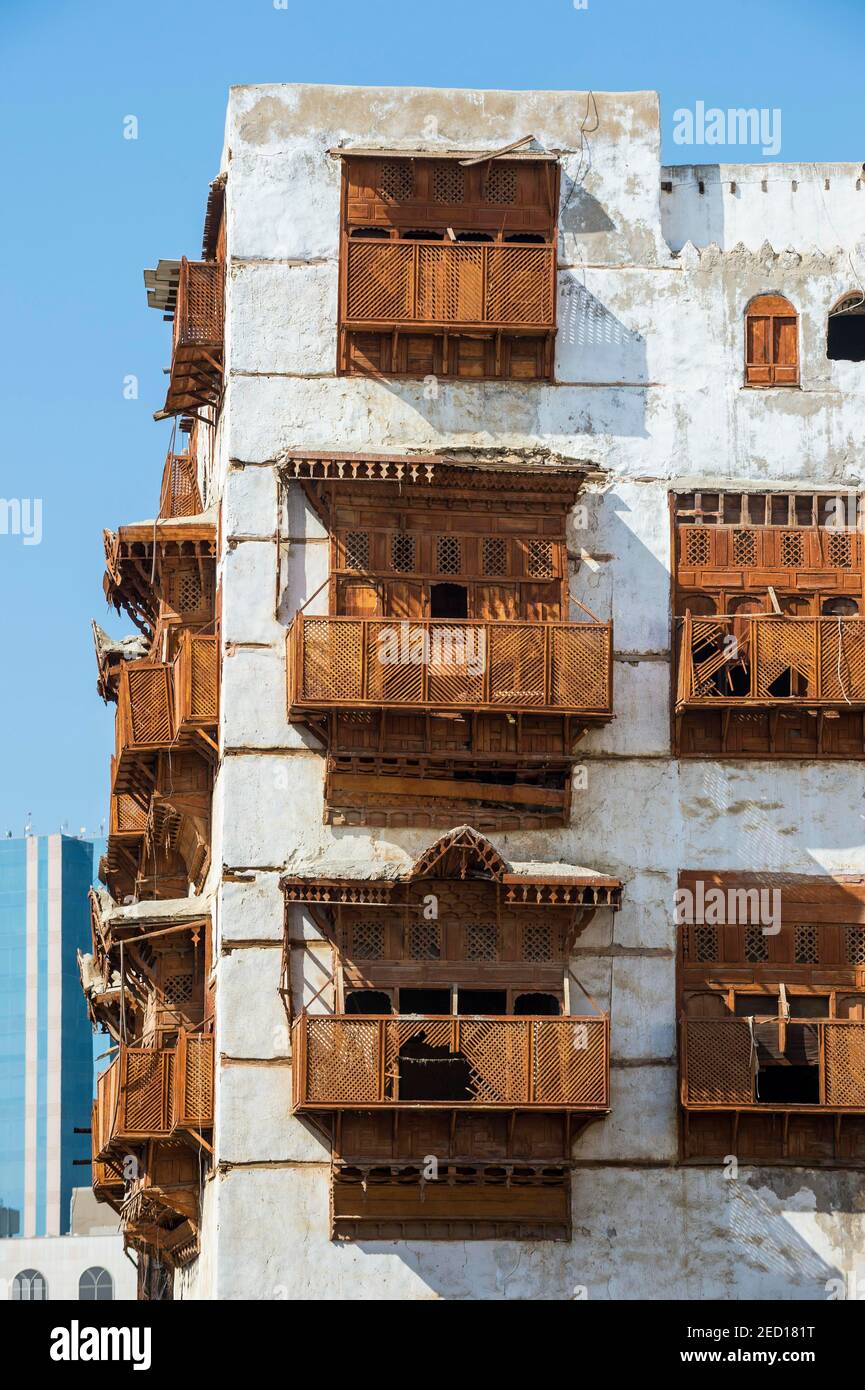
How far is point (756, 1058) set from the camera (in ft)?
120

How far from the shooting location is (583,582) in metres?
38.2

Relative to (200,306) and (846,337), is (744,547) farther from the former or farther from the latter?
(200,306)

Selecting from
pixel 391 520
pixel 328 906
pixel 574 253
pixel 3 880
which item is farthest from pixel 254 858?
pixel 3 880

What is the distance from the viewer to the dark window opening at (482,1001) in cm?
3650

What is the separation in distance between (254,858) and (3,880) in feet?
364

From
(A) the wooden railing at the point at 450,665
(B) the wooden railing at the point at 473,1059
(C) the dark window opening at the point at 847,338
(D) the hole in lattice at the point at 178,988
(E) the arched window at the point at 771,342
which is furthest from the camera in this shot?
(D) the hole in lattice at the point at 178,988

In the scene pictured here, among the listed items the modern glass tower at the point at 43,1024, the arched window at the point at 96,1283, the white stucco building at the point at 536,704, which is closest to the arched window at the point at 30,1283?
the arched window at the point at 96,1283

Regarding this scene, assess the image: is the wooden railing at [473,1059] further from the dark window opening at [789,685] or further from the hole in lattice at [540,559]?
the hole in lattice at [540,559]

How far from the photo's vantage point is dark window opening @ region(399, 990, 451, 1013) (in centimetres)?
3650

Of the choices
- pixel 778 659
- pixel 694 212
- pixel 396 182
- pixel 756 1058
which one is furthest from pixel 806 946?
pixel 396 182

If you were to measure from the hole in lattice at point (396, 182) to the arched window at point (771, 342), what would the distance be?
5309 millimetres
